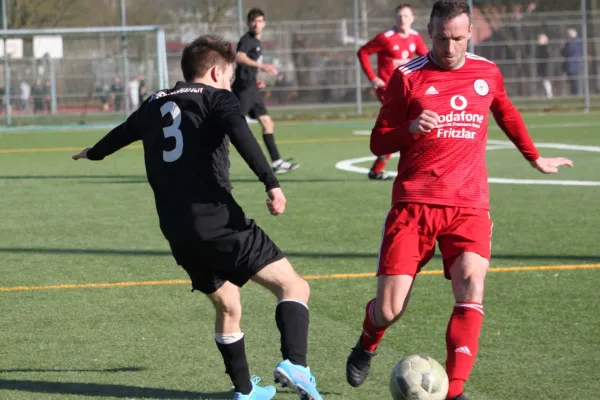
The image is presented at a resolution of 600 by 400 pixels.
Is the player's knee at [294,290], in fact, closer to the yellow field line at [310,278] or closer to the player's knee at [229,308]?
the player's knee at [229,308]

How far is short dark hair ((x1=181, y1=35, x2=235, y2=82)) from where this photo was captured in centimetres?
491

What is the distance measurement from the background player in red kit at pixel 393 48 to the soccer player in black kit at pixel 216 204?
28.5 ft

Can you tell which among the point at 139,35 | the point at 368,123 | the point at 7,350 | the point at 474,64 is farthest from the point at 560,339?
the point at 139,35

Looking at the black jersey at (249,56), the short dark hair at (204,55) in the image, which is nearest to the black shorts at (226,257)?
the short dark hair at (204,55)

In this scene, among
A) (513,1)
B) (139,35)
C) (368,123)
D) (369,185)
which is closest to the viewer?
(369,185)

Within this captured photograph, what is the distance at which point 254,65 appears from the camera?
48.2ft

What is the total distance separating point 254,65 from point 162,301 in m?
7.96

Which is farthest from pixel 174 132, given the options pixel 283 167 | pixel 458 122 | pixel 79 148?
pixel 79 148

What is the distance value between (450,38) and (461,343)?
56.0 inches

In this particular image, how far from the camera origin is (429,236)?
16.5ft

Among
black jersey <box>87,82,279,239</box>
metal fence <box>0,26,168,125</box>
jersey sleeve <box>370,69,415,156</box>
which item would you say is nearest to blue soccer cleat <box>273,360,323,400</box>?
black jersey <box>87,82,279,239</box>

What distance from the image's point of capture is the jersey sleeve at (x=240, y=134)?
4.65 m

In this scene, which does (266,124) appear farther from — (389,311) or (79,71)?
(79,71)

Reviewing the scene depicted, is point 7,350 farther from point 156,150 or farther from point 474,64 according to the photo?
point 474,64
